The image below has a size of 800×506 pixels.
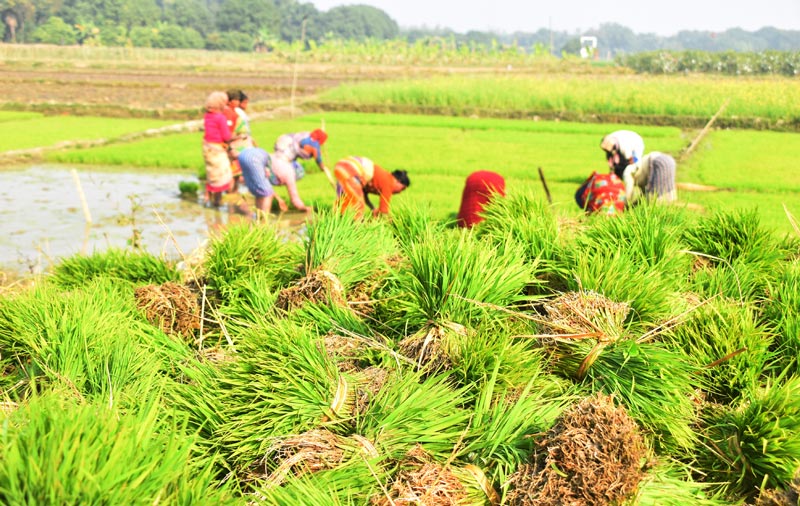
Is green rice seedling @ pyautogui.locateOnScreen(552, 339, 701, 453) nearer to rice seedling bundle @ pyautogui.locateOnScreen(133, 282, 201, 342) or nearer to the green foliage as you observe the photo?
rice seedling bundle @ pyautogui.locateOnScreen(133, 282, 201, 342)

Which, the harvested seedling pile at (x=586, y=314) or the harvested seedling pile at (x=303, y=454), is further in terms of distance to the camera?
the harvested seedling pile at (x=586, y=314)

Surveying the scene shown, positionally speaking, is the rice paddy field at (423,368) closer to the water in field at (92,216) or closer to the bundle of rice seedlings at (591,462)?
the bundle of rice seedlings at (591,462)

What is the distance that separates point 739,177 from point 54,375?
10408mm

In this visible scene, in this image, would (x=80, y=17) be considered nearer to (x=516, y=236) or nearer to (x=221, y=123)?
(x=221, y=123)

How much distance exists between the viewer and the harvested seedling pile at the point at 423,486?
5.76ft

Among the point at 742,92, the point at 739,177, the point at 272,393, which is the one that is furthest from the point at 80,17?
the point at 272,393

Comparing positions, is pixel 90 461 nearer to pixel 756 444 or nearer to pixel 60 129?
pixel 756 444

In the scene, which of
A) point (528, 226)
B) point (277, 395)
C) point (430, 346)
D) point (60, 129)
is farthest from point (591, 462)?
point (60, 129)

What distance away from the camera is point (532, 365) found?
2133 millimetres

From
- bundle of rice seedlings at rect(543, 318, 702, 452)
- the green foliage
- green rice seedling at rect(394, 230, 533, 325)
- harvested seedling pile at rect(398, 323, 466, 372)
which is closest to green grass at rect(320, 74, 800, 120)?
green rice seedling at rect(394, 230, 533, 325)

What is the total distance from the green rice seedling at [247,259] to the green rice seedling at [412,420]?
1028mm

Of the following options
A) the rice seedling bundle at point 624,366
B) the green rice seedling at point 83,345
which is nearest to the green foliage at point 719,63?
the rice seedling bundle at point 624,366

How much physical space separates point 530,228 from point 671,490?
3.87ft

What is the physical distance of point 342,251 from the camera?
2762 mm
